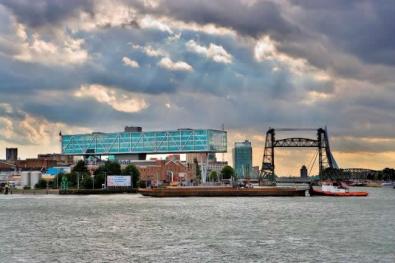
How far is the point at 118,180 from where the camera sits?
173625 mm

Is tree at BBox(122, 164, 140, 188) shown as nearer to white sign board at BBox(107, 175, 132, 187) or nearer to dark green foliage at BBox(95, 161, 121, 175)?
dark green foliage at BBox(95, 161, 121, 175)

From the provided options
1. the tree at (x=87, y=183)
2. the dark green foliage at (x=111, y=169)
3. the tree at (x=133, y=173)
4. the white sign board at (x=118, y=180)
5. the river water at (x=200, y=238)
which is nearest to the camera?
the river water at (x=200, y=238)

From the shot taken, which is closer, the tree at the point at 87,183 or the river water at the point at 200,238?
the river water at the point at 200,238

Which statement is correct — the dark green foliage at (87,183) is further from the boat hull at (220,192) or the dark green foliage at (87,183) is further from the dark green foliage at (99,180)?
the boat hull at (220,192)

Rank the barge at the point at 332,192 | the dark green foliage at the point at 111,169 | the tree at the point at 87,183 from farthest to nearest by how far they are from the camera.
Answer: the tree at the point at 87,183, the dark green foliage at the point at 111,169, the barge at the point at 332,192

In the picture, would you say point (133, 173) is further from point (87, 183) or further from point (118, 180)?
point (87, 183)

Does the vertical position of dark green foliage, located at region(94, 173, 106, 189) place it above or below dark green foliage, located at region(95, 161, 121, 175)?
below

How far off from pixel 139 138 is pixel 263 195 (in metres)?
65.0

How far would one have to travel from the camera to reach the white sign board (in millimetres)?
172500

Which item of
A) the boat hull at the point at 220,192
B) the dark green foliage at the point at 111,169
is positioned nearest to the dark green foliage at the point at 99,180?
the dark green foliage at the point at 111,169

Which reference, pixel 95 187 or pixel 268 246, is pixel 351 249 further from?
pixel 95 187

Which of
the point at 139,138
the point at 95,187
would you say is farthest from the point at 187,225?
the point at 139,138

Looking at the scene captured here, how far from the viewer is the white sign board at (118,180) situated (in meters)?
172

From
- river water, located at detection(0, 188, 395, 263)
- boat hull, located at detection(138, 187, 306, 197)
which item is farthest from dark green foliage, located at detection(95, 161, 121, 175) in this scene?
river water, located at detection(0, 188, 395, 263)
